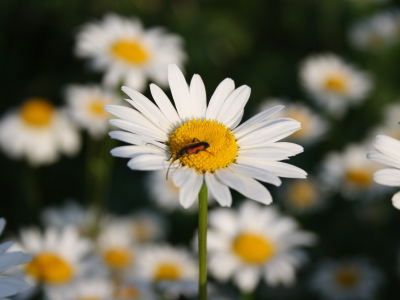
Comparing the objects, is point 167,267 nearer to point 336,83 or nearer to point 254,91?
point 254,91

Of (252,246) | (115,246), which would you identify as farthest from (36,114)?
(252,246)

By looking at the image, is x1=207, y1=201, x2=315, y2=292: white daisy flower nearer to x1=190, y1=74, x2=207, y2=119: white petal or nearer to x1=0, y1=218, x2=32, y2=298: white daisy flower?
x1=190, y1=74, x2=207, y2=119: white petal

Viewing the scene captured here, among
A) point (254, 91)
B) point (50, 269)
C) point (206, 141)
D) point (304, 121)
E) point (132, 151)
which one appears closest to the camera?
point (132, 151)

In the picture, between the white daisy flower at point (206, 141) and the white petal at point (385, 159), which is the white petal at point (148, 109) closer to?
the white daisy flower at point (206, 141)

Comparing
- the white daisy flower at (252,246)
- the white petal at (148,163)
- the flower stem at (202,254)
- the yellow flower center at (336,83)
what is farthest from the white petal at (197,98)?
the yellow flower center at (336,83)

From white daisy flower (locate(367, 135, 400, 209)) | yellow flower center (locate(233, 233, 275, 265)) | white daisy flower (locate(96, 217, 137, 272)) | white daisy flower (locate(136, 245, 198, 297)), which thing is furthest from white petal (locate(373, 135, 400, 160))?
white daisy flower (locate(96, 217, 137, 272))

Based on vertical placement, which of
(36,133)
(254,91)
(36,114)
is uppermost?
(254,91)

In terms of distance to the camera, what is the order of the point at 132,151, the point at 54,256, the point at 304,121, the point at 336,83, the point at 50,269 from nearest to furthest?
the point at 132,151, the point at 50,269, the point at 54,256, the point at 304,121, the point at 336,83

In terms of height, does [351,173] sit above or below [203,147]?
above
